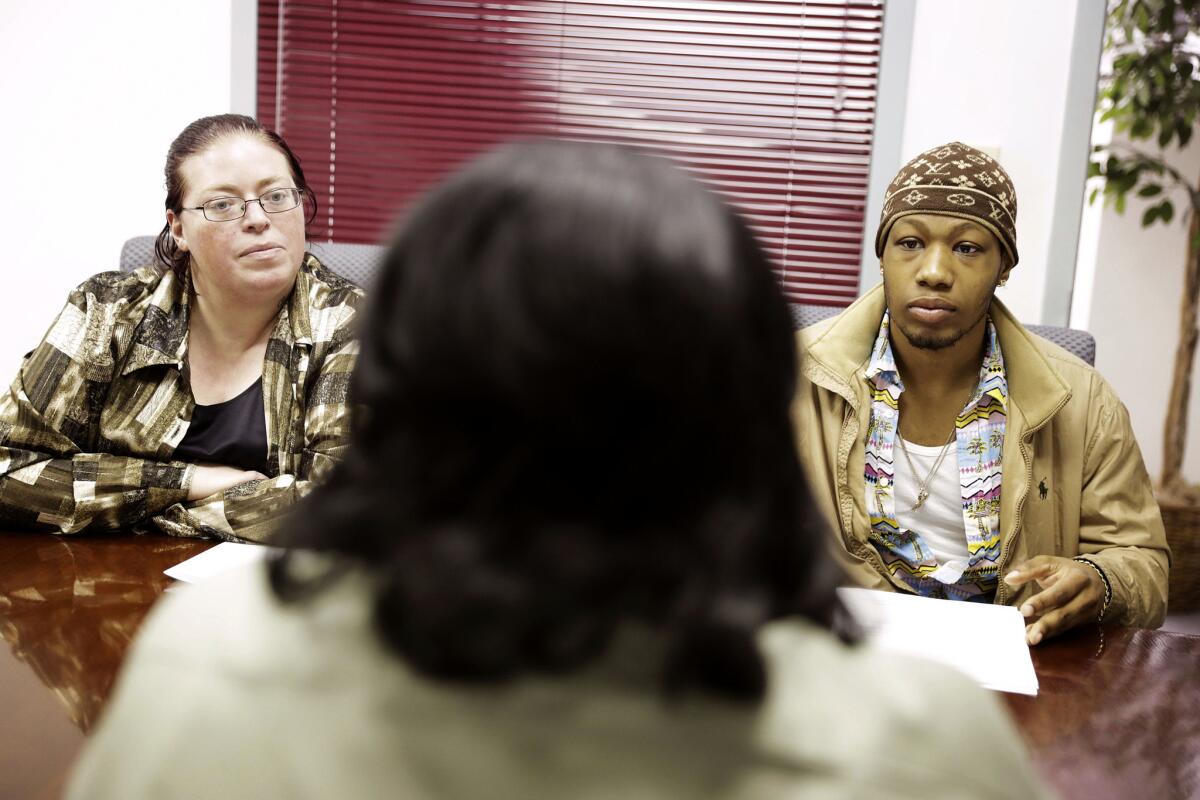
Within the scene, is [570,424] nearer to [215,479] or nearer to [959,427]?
[215,479]

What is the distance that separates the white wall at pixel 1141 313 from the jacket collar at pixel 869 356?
52.1 inches

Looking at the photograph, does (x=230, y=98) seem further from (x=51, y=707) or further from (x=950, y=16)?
(x=51, y=707)

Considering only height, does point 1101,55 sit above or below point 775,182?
above

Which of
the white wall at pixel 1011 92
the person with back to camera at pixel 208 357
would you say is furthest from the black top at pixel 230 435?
the white wall at pixel 1011 92

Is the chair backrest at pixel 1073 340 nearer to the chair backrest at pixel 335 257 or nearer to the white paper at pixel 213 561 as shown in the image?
Answer: the chair backrest at pixel 335 257

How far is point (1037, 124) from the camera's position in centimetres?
238

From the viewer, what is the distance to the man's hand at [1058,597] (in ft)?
3.93

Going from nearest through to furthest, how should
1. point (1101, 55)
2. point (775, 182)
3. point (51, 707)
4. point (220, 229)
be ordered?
1. point (51, 707)
2. point (220, 229)
3. point (1101, 55)
4. point (775, 182)

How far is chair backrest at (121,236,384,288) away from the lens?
1955mm

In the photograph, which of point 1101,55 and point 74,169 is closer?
point 1101,55

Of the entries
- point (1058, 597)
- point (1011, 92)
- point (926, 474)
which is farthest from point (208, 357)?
point (1011, 92)

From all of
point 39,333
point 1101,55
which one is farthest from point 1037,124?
point 39,333

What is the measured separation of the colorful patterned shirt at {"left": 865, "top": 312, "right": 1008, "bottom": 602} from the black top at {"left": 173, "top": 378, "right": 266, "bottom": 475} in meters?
1.10

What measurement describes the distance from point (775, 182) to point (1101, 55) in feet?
2.78
